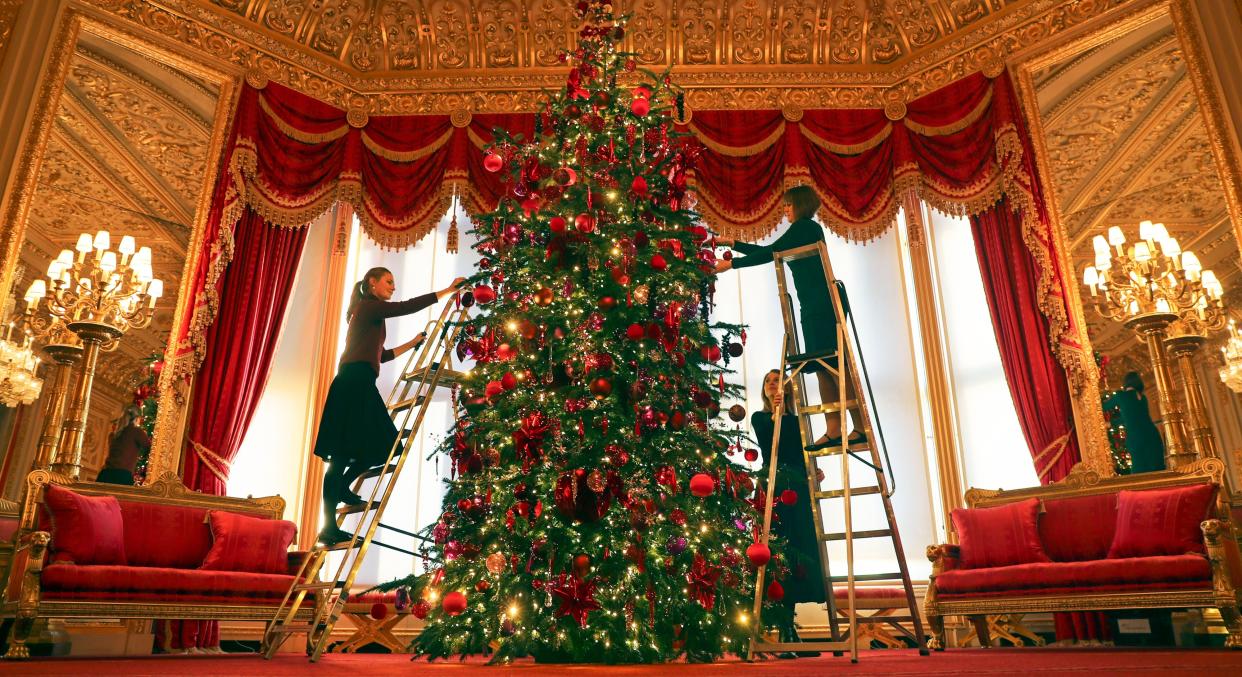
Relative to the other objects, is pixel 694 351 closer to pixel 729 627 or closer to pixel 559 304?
pixel 559 304

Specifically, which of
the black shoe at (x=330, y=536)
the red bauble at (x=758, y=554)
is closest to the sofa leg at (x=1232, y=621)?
the red bauble at (x=758, y=554)

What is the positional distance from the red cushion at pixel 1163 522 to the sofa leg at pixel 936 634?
3.01ft

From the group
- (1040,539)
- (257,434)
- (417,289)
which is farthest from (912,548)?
(257,434)

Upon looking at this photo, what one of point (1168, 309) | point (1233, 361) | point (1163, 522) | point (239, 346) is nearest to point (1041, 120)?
point (1168, 309)

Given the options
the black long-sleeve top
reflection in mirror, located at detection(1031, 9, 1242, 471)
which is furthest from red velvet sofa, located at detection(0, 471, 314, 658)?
reflection in mirror, located at detection(1031, 9, 1242, 471)

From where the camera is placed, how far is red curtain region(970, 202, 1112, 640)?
510 cm

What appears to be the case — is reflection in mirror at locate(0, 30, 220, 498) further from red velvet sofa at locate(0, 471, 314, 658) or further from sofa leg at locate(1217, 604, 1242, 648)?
sofa leg at locate(1217, 604, 1242, 648)

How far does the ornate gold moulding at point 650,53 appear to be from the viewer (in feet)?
20.3

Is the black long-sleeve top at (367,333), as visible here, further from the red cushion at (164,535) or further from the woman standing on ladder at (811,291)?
the woman standing on ladder at (811,291)

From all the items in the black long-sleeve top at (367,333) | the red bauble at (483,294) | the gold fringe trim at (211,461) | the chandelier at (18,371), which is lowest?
the gold fringe trim at (211,461)

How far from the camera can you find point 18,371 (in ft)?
24.8

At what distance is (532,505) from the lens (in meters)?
3.08

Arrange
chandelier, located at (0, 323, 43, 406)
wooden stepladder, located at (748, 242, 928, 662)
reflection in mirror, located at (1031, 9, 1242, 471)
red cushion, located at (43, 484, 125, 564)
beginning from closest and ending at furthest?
wooden stepladder, located at (748, 242, 928, 662)
red cushion, located at (43, 484, 125, 564)
reflection in mirror, located at (1031, 9, 1242, 471)
chandelier, located at (0, 323, 43, 406)

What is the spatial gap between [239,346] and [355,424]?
1405mm
